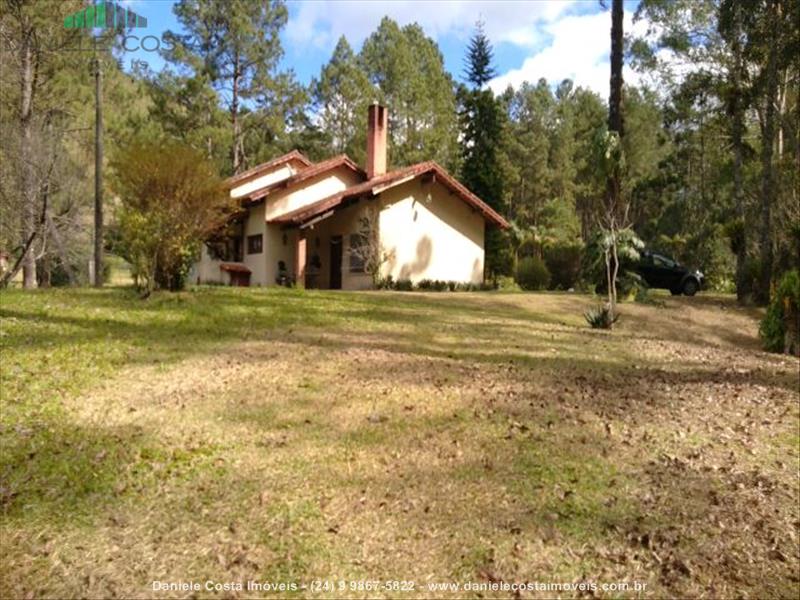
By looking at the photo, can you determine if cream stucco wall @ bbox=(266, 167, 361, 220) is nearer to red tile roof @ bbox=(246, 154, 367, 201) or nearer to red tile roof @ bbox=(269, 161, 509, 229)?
red tile roof @ bbox=(246, 154, 367, 201)

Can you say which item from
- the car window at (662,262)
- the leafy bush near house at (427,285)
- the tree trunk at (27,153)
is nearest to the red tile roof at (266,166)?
the tree trunk at (27,153)

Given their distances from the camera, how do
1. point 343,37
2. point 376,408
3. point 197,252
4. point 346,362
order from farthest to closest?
point 343,37 < point 197,252 < point 346,362 < point 376,408

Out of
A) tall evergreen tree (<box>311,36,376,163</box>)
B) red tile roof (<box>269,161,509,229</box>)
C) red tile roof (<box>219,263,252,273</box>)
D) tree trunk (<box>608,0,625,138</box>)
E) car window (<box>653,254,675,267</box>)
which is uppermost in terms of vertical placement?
tall evergreen tree (<box>311,36,376,163</box>)

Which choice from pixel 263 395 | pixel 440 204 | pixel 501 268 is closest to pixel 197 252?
pixel 263 395

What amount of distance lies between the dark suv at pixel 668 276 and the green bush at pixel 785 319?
37.4ft

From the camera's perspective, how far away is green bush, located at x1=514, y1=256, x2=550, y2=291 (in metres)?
25.8

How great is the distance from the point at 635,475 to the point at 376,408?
2.80 metres

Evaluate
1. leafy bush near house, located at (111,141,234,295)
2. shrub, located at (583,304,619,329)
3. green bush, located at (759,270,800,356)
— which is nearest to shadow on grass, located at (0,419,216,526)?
leafy bush near house, located at (111,141,234,295)

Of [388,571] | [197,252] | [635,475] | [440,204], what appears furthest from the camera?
[440,204]

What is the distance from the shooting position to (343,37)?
1645 inches

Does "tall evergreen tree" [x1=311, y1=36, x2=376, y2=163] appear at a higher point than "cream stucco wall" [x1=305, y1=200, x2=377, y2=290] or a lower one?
higher

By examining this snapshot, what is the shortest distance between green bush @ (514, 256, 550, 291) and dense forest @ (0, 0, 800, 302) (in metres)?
1.41

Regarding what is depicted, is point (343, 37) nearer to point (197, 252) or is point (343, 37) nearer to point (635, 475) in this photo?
point (197, 252)

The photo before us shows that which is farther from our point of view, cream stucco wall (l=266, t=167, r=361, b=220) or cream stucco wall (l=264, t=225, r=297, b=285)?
cream stucco wall (l=266, t=167, r=361, b=220)
